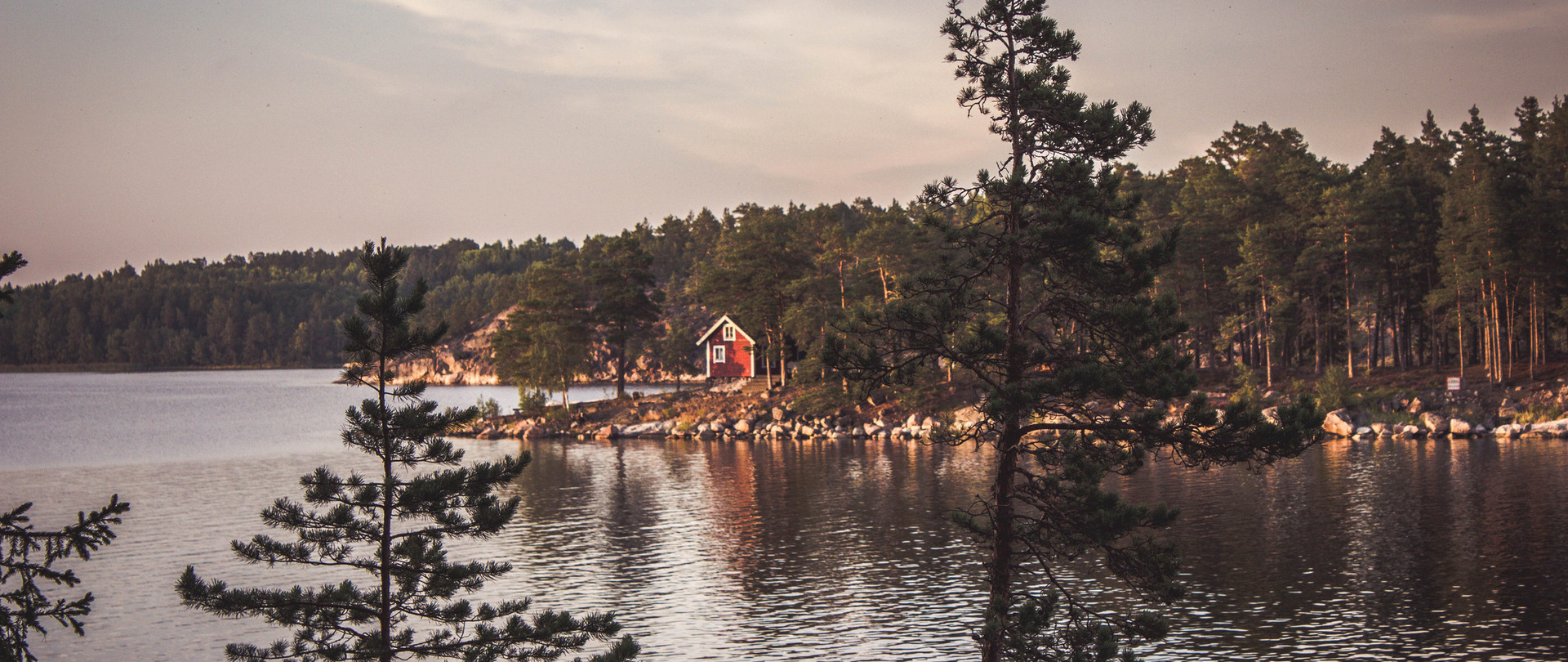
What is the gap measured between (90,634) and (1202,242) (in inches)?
2462

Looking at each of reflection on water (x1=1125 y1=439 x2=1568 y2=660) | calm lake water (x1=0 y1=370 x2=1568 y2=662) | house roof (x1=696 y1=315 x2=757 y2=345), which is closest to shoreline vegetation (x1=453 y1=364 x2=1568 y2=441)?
house roof (x1=696 y1=315 x2=757 y2=345)

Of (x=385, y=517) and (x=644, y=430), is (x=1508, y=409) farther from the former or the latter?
(x=385, y=517)

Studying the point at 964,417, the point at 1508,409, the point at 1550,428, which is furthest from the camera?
the point at 964,417

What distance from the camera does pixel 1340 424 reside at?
5825 cm

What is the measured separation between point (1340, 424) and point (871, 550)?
3755 cm

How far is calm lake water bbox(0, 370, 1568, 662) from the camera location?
24.0 meters

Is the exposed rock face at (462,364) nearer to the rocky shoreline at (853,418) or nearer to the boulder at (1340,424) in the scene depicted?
the rocky shoreline at (853,418)

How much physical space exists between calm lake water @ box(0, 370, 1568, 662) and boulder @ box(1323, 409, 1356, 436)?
210 cm

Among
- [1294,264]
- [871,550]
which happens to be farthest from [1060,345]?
[1294,264]

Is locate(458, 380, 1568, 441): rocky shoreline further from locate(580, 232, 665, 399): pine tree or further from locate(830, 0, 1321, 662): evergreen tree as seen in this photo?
locate(830, 0, 1321, 662): evergreen tree

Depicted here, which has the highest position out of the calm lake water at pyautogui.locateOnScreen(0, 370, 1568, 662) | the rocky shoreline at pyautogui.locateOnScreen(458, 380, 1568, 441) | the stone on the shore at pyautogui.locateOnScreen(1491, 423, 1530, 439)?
the rocky shoreline at pyautogui.locateOnScreen(458, 380, 1568, 441)

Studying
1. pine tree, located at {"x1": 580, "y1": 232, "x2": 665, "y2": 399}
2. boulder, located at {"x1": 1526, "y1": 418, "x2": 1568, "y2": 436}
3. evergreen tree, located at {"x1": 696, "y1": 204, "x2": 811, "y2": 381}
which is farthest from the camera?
pine tree, located at {"x1": 580, "y1": 232, "x2": 665, "y2": 399}

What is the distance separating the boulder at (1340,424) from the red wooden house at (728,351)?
1657 inches

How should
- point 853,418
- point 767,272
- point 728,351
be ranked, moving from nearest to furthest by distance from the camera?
point 853,418 → point 767,272 → point 728,351
